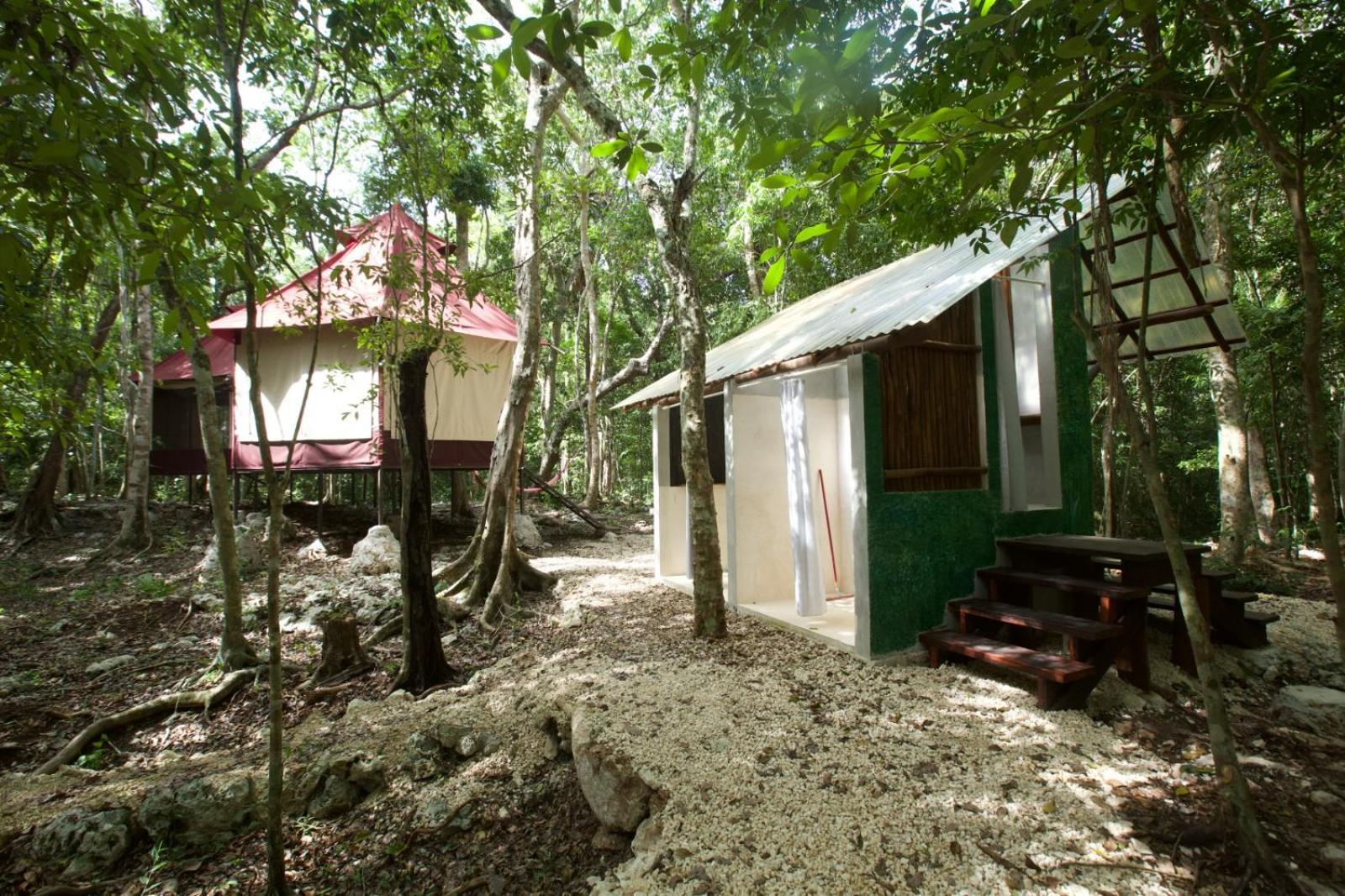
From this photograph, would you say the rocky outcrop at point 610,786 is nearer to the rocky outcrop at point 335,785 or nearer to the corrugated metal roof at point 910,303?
the rocky outcrop at point 335,785

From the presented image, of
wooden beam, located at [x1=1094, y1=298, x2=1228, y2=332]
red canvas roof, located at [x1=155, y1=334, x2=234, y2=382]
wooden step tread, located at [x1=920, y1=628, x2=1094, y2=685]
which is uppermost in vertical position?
red canvas roof, located at [x1=155, y1=334, x2=234, y2=382]

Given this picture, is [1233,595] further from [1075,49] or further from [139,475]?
[139,475]

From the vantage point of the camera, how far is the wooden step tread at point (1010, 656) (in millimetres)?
3523

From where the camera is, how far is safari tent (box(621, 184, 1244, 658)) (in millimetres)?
4430

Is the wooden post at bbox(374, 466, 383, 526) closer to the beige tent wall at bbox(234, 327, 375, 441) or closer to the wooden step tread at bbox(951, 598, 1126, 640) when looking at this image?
the beige tent wall at bbox(234, 327, 375, 441)

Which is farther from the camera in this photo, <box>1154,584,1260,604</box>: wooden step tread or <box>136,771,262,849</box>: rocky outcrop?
<box>1154,584,1260,604</box>: wooden step tread

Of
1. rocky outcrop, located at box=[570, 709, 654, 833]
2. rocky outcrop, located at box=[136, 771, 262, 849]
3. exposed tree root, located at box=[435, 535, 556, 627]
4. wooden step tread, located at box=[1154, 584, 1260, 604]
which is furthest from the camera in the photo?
exposed tree root, located at box=[435, 535, 556, 627]

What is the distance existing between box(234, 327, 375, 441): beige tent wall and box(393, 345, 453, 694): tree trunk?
17.7 ft

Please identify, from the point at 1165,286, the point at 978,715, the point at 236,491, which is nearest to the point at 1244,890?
the point at 978,715

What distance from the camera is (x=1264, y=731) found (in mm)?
3521

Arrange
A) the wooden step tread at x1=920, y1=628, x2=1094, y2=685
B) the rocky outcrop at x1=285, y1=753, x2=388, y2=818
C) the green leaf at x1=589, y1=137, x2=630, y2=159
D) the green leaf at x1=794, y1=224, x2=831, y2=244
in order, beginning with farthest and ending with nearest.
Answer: the wooden step tread at x1=920, y1=628, x2=1094, y2=685 → the rocky outcrop at x1=285, y1=753, x2=388, y2=818 → the green leaf at x1=589, y1=137, x2=630, y2=159 → the green leaf at x1=794, y1=224, x2=831, y2=244

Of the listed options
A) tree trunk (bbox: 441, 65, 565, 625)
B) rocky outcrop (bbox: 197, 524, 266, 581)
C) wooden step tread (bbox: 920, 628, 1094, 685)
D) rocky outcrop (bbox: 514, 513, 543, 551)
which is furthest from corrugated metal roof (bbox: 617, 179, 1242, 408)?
rocky outcrop (bbox: 197, 524, 266, 581)

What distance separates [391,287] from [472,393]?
6.84 meters

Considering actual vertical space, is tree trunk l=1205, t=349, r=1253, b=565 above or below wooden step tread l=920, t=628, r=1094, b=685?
above
